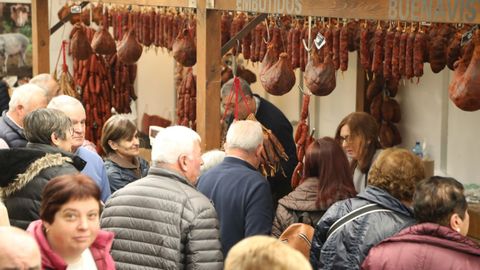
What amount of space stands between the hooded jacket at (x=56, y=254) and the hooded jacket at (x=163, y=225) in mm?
555

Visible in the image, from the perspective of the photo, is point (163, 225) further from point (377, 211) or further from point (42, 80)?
point (42, 80)

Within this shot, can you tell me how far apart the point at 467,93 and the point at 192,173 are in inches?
63.3

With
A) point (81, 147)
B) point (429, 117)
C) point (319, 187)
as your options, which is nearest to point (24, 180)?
point (81, 147)

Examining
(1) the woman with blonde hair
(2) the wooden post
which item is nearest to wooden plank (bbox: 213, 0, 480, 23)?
(2) the wooden post

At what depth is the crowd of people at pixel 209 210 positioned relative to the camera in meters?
4.57

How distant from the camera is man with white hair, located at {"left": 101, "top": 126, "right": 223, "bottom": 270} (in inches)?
207

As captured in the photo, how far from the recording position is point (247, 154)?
6.30 metres

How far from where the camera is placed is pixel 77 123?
7082 millimetres

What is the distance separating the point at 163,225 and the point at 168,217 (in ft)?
0.17

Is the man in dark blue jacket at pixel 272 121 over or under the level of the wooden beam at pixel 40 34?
under

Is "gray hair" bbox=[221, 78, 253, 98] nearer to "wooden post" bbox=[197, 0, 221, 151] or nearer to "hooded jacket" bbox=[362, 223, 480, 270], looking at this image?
"wooden post" bbox=[197, 0, 221, 151]

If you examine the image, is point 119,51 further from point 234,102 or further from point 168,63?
point 168,63

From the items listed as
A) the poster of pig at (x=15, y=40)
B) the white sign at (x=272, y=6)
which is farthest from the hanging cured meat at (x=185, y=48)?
the poster of pig at (x=15, y=40)

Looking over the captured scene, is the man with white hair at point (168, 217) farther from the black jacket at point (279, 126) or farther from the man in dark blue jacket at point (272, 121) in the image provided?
the black jacket at point (279, 126)
